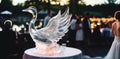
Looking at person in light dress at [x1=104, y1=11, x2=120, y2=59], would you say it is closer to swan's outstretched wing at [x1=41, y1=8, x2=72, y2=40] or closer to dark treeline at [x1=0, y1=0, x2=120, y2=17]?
swan's outstretched wing at [x1=41, y1=8, x2=72, y2=40]

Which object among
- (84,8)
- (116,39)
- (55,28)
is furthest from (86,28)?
(55,28)

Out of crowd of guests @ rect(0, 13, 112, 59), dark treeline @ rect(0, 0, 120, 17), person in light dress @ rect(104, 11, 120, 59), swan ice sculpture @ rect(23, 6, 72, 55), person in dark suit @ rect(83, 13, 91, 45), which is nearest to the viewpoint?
swan ice sculpture @ rect(23, 6, 72, 55)

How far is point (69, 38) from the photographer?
10.7 metres

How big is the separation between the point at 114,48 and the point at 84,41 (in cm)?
323

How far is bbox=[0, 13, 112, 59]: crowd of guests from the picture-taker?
6875 mm

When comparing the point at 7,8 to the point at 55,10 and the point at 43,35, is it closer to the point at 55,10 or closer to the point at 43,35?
the point at 55,10

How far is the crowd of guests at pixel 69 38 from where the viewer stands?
6875 millimetres

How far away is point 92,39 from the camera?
11609 mm

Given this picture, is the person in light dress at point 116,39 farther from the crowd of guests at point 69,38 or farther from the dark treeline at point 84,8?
the dark treeline at point 84,8

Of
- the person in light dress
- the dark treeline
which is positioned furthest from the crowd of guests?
the person in light dress

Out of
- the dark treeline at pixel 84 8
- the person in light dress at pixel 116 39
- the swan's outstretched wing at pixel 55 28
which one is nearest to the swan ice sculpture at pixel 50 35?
the swan's outstretched wing at pixel 55 28

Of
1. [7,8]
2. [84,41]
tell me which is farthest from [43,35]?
[7,8]

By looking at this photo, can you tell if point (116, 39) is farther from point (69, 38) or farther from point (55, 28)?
point (69, 38)

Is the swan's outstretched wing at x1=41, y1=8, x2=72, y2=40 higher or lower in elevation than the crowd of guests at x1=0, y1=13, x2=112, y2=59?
higher
